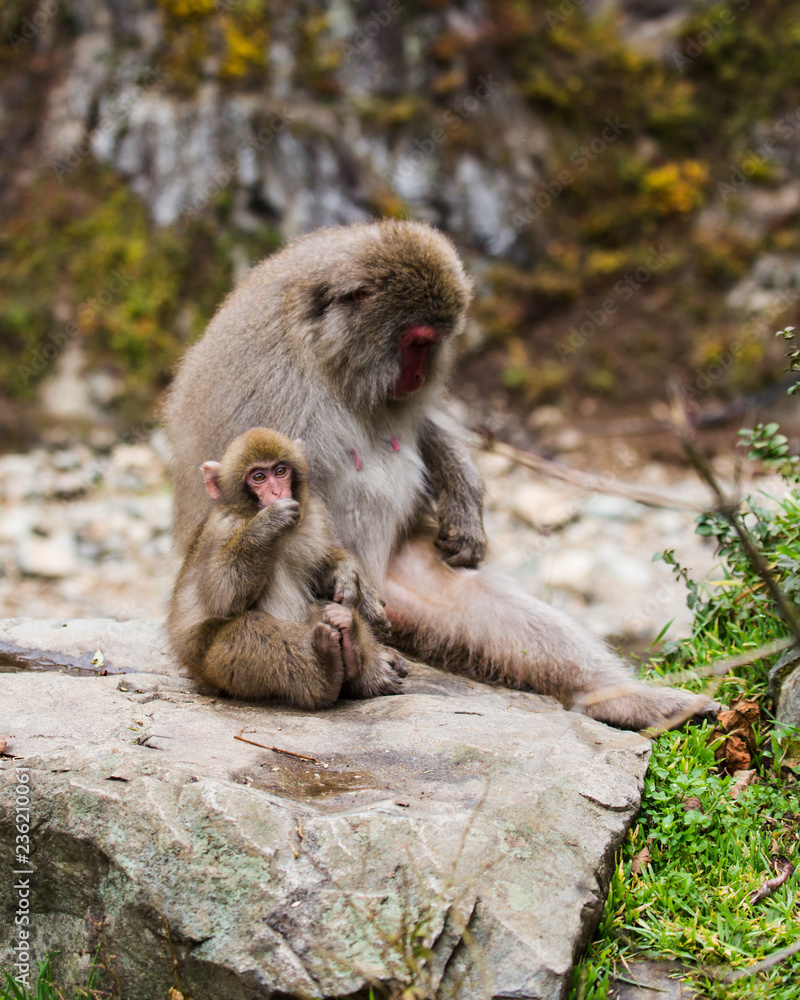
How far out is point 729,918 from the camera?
2.65 meters

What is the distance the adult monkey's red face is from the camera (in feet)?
12.8

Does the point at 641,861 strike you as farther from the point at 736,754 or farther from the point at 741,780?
the point at 736,754

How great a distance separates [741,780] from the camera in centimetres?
327

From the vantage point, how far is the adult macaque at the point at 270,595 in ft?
11.0

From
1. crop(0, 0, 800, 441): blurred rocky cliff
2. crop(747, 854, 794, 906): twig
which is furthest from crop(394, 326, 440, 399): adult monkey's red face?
crop(0, 0, 800, 441): blurred rocky cliff

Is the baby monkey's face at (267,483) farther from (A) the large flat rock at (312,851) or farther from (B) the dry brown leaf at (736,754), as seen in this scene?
(B) the dry brown leaf at (736,754)

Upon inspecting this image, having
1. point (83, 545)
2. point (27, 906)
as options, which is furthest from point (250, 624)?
point (83, 545)

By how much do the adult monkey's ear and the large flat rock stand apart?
861 millimetres

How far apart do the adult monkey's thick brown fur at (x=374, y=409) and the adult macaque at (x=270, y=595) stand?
298 millimetres

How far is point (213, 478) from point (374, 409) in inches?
32.3

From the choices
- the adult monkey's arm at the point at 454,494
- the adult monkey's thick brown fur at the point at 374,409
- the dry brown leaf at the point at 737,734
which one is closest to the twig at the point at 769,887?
the dry brown leaf at the point at 737,734

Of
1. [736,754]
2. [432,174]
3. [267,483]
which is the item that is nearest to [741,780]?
[736,754]

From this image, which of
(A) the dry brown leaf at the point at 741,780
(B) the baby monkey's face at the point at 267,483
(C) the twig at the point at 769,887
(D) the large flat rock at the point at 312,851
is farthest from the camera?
(B) the baby monkey's face at the point at 267,483

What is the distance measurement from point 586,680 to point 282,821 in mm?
1693
